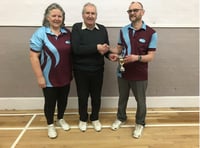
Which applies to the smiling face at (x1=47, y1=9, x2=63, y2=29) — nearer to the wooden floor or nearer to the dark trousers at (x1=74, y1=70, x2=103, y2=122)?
the dark trousers at (x1=74, y1=70, x2=103, y2=122)

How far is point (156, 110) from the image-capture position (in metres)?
3.24

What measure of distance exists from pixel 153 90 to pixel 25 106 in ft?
5.72

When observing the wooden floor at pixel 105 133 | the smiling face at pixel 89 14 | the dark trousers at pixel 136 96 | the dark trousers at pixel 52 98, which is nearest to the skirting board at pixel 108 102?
the wooden floor at pixel 105 133

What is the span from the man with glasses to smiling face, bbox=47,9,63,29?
642 millimetres

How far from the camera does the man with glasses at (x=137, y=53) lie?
7.68 ft

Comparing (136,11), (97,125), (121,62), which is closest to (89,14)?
(136,11)

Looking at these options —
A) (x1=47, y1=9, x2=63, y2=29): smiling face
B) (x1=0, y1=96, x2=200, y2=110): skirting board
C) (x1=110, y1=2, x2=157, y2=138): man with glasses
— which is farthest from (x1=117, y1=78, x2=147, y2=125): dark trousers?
(x1=47, y1=9, x2=63, y2=29): smiling face

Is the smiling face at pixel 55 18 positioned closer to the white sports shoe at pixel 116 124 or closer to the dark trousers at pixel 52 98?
the dark trousers at pixel 52 98

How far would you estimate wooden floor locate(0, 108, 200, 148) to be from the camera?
7.66 ft

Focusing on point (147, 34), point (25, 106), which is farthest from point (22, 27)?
point (147, 34)

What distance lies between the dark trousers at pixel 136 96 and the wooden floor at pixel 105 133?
146 millimetres

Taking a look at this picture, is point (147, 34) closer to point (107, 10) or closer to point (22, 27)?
point (107, 10)

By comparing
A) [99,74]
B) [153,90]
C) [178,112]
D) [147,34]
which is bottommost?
[178,112]

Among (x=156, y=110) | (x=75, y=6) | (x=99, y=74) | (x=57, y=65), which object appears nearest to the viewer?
(x=57, y=65)
